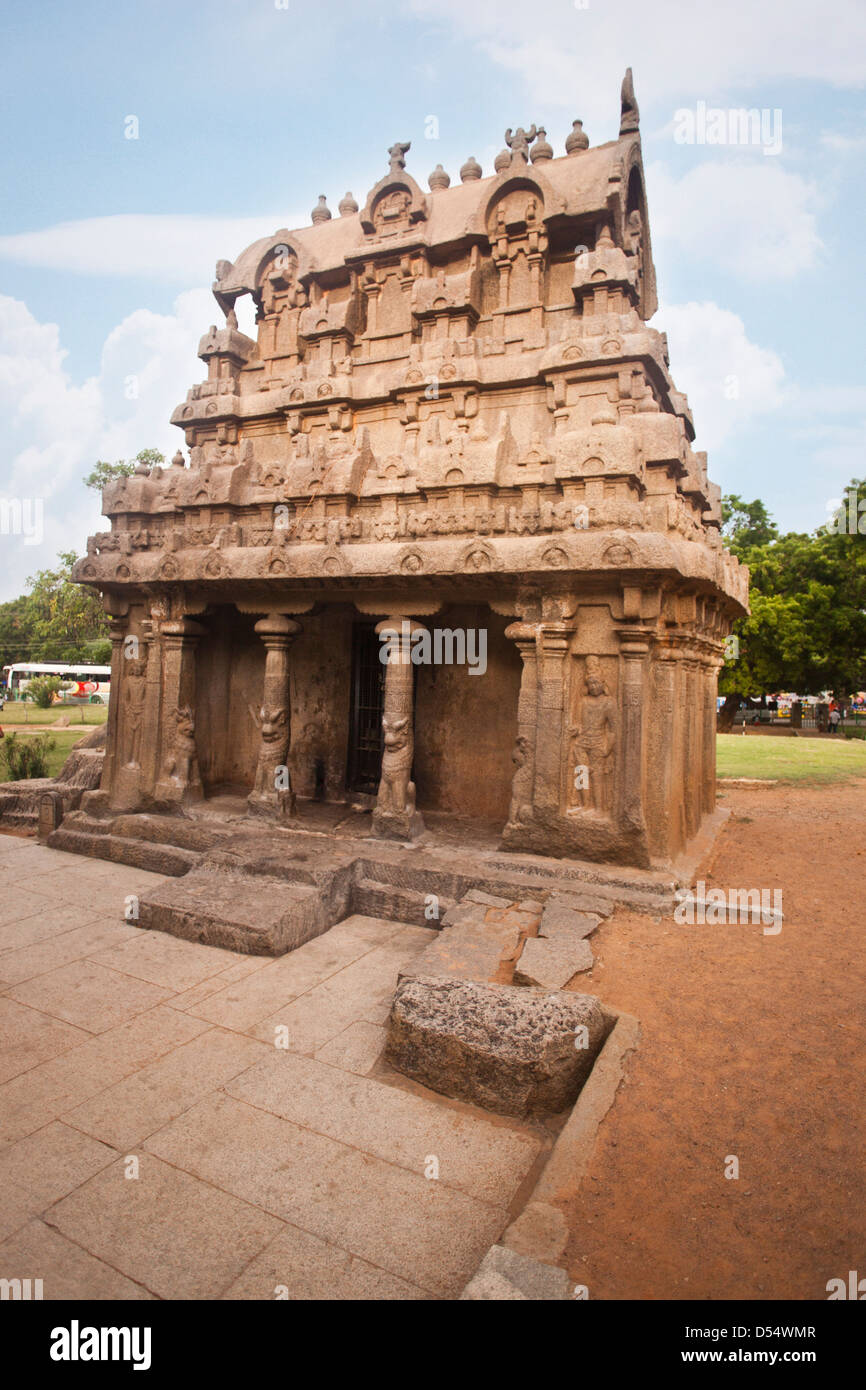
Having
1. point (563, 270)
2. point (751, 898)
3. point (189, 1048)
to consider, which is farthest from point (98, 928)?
point (563, 270)

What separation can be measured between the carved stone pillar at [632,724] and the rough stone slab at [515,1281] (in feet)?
14.4

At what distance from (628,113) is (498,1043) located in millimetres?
10316

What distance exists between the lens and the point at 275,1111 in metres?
4.09

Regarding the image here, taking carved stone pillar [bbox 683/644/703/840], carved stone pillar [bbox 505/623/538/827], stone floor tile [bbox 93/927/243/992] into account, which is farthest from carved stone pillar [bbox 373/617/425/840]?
carved stone pillar [bbox 683/644/703/840]

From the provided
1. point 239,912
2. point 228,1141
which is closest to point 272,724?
point 239,912

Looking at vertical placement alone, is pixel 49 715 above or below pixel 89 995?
above

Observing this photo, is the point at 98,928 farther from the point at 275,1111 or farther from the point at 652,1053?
the point at 652,1053

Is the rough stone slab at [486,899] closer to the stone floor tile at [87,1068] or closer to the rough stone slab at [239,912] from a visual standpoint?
the rough stone slab at [239,912]

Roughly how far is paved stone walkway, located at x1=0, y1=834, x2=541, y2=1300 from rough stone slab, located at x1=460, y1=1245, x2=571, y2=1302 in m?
0.40

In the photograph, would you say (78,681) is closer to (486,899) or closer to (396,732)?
(396,732)

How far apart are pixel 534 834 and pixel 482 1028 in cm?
308

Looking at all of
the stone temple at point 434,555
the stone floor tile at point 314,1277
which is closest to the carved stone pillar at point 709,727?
the stone temple at point 434,555

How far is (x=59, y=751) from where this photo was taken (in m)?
18.3

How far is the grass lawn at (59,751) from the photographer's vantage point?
1570 cm
